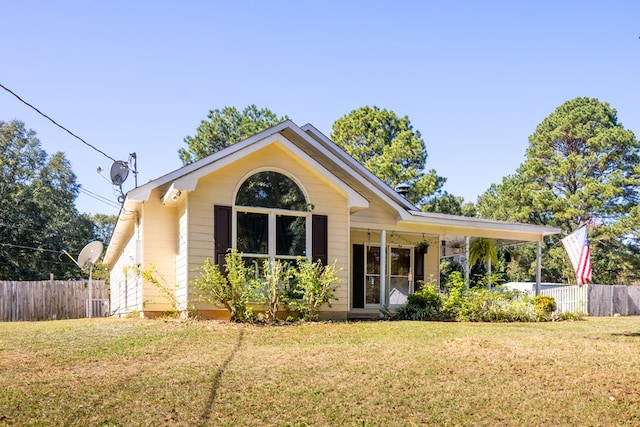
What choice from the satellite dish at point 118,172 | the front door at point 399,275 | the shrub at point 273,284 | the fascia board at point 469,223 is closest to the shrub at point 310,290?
the shrub at point 273,284

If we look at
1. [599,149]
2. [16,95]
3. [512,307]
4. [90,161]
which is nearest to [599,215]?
[599,149]

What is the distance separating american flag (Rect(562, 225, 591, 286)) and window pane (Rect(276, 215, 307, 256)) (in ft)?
18.4

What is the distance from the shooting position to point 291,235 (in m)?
13.4

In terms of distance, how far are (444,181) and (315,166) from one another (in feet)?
79.7

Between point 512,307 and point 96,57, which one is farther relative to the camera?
point 512,307

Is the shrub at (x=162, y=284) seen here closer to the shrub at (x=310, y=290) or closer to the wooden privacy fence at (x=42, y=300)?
the shrub at (x=310, y=290)

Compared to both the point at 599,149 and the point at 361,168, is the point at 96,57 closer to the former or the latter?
the point at 361,168

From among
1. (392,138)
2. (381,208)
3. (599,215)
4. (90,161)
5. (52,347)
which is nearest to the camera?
(52,347)

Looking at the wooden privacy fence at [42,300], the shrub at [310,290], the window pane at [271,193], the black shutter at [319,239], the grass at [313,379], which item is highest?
the window pane at [271,193]

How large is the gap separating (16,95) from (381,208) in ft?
30.7

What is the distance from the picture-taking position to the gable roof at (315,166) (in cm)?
1272

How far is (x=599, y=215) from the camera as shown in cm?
3444

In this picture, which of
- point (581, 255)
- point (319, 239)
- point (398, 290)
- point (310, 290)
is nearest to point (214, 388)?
point (310, 290)

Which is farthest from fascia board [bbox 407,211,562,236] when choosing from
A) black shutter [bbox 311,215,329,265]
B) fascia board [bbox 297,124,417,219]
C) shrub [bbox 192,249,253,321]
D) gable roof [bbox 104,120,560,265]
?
shrub [bbox 192,249,253,321]
